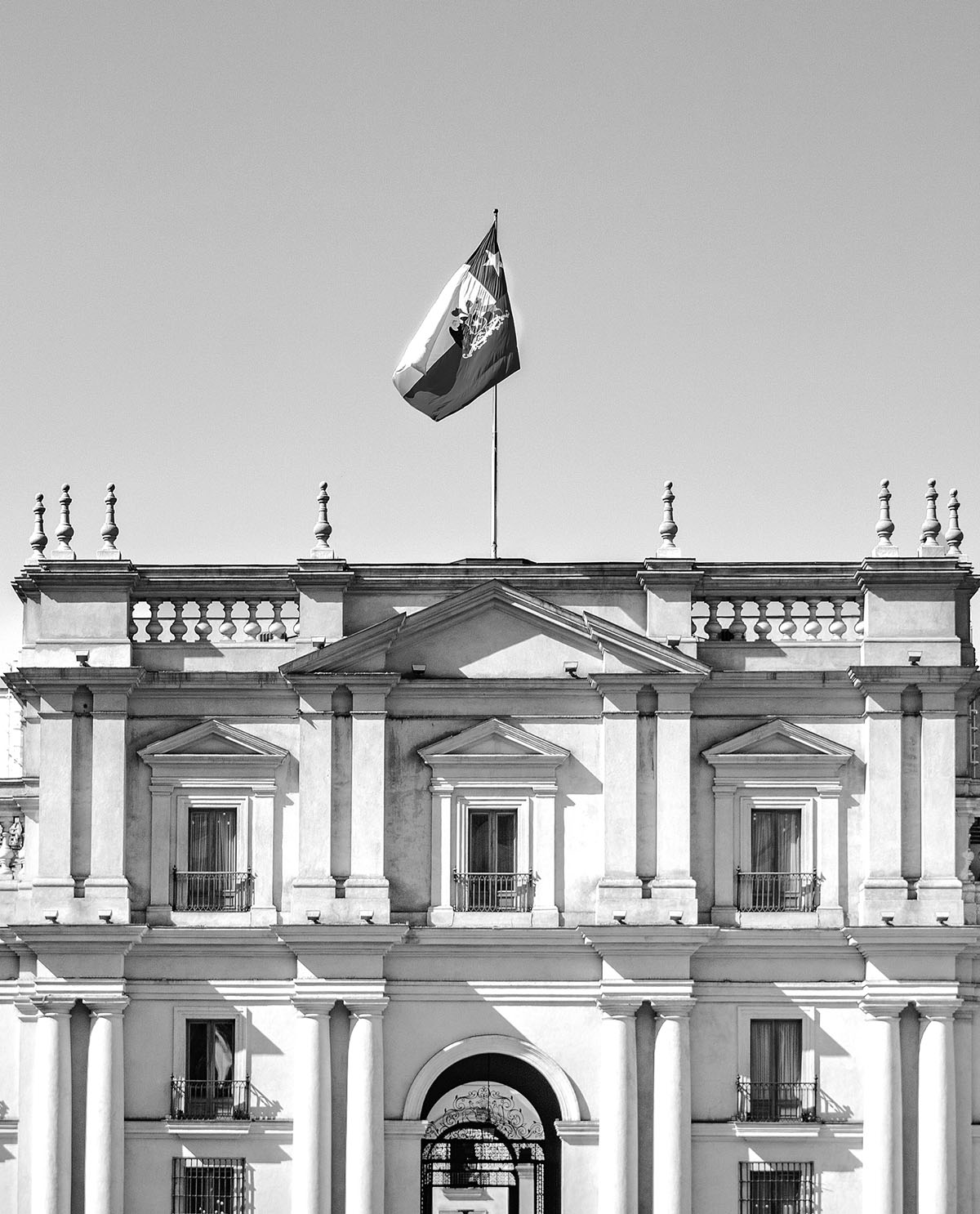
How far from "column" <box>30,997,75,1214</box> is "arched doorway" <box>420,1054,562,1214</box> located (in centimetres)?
566

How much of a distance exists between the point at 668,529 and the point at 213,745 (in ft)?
27.1

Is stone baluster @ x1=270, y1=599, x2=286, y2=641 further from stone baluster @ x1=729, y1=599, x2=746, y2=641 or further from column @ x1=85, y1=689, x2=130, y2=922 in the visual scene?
stone baluster @ x1=729, y1=599, x2=746, y2=641

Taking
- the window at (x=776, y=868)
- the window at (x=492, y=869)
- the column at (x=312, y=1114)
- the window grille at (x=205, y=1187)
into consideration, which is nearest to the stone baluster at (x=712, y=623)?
the window at (x=776, y=868)

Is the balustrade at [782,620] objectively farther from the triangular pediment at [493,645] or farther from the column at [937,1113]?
the column at [937,1113]

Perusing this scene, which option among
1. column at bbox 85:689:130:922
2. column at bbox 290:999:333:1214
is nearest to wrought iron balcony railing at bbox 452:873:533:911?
column at bbox 290:999:333:1214

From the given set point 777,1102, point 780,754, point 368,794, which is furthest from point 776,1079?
point 368,794

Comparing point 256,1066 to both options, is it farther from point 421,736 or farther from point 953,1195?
point 953,1195

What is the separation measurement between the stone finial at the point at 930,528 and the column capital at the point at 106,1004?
1482 centimetres

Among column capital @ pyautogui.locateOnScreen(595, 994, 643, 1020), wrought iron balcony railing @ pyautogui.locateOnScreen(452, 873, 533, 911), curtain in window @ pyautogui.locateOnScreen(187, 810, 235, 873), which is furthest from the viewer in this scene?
curtain in window @ pyautogui.locateOnScreen(187, 810, 235, 873)

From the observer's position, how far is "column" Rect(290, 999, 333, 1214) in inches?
1235

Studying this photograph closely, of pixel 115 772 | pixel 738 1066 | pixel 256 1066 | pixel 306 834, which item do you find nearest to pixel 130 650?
pixel 115 772

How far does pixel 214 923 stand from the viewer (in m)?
32.3

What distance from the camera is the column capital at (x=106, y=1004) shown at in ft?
105

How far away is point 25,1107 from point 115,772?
18.1ft
